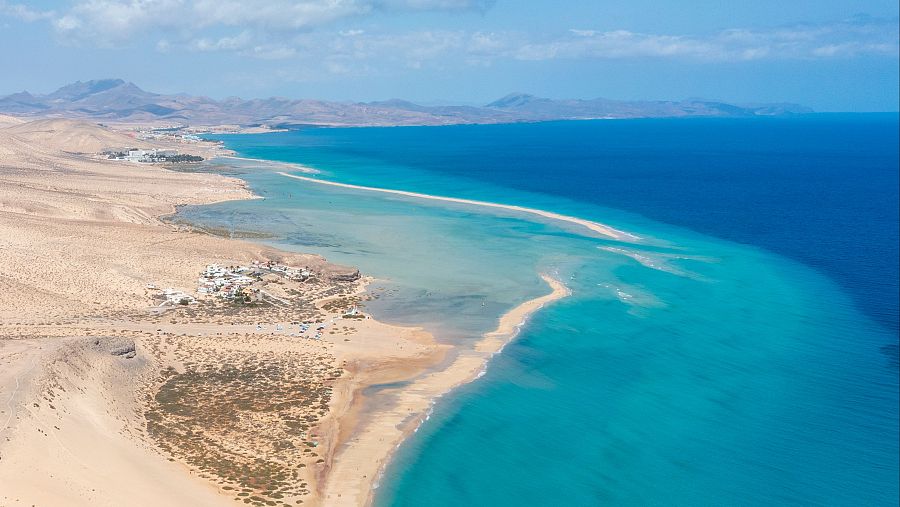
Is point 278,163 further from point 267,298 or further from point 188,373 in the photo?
point 188,373

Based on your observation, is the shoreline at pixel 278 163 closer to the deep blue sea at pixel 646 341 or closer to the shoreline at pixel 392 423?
the deep blue sea at pixel 646 341

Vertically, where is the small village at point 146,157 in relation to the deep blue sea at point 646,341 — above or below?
above

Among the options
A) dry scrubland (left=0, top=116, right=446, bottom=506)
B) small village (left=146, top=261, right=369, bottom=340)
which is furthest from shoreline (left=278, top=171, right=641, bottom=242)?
small village (left=146, top=261, right=369, bottom=340)

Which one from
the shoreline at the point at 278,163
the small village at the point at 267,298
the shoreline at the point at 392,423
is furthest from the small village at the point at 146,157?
the shoreline at the point at 392,423

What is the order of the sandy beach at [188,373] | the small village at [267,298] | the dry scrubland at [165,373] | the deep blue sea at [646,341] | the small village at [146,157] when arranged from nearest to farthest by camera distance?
the dry scrubland at [165,373] → the sandy beach at [188,373] → the deep blue sea at [646,341] → the small village at [267,298] → the small village at [146,157]

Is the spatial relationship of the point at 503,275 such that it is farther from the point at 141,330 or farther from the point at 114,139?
the point at 114,139

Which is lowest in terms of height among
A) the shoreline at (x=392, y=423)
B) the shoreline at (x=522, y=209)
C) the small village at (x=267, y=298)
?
the shoreline at (x=392, y=423)

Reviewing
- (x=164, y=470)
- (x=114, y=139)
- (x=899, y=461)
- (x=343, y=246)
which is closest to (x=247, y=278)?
(x=343, y=246)

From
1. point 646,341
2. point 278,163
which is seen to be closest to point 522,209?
point 646,341
